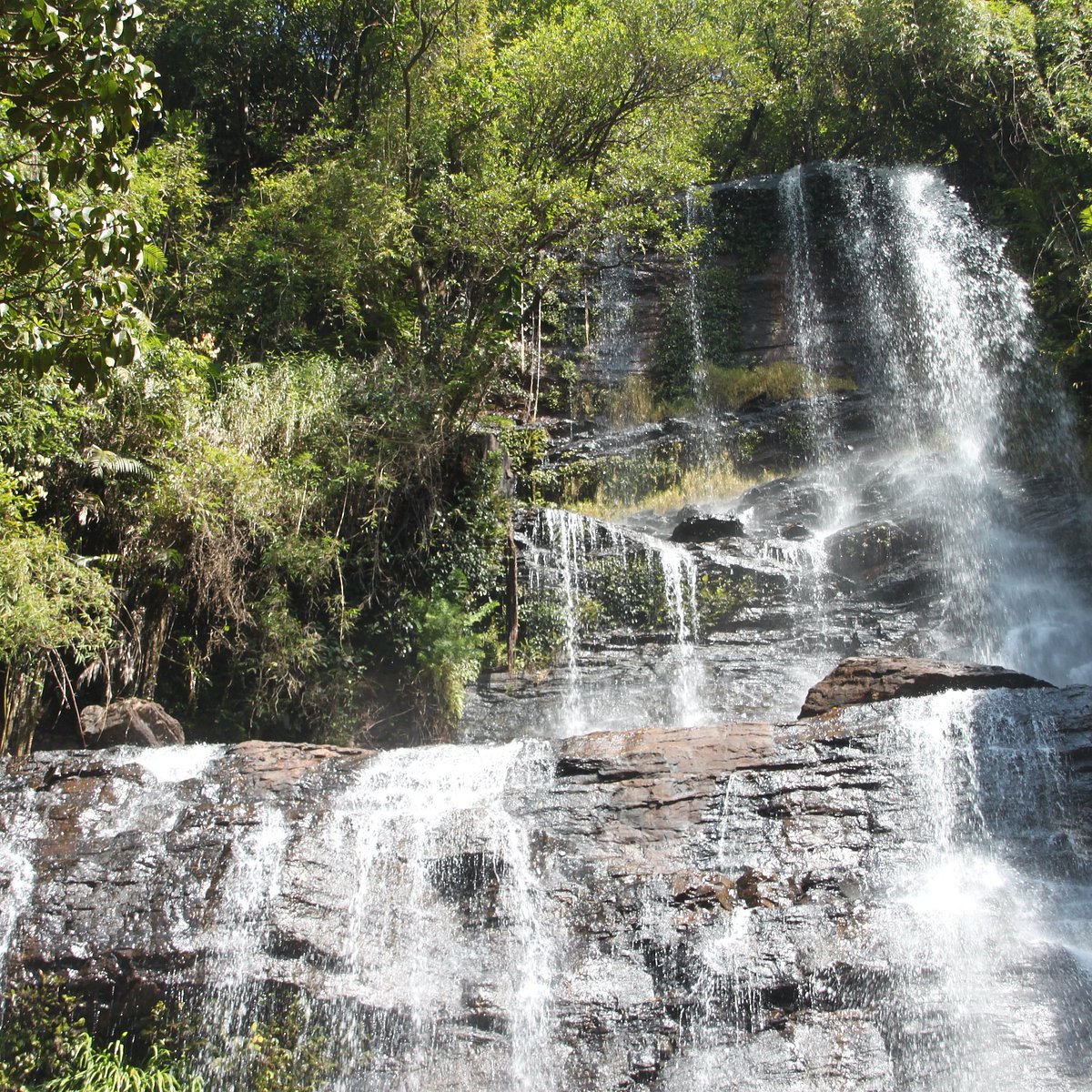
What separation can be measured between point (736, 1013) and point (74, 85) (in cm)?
644

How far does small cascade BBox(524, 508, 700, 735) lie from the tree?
24.1 ft

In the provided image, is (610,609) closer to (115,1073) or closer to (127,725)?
(127,725)

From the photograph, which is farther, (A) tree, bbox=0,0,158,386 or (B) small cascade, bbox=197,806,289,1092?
(B) small cascade, bbox=197,806,289,1092

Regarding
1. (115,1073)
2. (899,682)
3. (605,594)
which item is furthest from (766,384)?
(115,1073)

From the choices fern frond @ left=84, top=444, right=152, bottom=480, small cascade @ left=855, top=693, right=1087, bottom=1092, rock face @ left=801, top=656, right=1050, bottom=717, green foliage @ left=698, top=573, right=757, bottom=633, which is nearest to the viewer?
small cascade @ left=855, top=693, right=1087, bottom=1092

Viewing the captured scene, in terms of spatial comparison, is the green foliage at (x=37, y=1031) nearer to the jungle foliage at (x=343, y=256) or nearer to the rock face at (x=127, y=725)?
the rock face at (x=127, y=725)

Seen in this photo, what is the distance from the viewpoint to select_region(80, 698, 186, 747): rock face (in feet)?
28.5

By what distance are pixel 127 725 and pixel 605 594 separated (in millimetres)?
5787

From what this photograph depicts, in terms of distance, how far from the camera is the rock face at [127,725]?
868 centimetres

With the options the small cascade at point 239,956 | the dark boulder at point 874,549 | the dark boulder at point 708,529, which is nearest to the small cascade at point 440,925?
the small cascade at point 239,956

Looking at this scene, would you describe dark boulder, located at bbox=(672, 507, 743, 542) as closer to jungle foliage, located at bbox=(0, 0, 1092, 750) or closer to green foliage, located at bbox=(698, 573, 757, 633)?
green foliage, located at bbox=(698, 573, 757, 633)

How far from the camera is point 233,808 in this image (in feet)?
24.1

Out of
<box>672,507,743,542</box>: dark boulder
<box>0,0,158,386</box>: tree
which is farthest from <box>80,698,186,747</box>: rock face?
<box>672,507,743,542</box>: dark boulder

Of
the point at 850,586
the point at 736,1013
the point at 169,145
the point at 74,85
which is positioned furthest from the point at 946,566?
the point at 169,145
